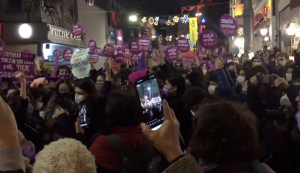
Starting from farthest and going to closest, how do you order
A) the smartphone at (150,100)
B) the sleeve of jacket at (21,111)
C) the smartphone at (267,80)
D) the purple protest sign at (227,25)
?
the purple protest sign at (227,25) → the smartphone at (267,80) → the sleeve of jacket at (21,111) → the smartphone at (150,100)

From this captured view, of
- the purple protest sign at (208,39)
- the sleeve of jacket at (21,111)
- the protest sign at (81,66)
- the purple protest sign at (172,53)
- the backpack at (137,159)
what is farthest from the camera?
the purple protest sign at (172,53)

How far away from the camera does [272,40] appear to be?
22.5 metres

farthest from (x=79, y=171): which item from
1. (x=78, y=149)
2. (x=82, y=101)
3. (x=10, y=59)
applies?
(x=10, y=59)

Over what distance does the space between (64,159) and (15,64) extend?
5970 millimetres

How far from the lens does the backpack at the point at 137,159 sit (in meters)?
3.17

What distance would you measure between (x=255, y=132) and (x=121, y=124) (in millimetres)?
1631

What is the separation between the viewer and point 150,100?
373cm

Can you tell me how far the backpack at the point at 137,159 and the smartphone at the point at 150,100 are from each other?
0.36 meters

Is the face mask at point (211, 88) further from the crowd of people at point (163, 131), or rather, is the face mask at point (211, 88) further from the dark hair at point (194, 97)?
the dark hair at point (194, 97)

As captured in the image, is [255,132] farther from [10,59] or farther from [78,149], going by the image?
[10,59]

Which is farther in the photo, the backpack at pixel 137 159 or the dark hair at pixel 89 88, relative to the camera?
the dark hair at pixel 89 88

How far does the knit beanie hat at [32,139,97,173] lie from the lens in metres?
2.07

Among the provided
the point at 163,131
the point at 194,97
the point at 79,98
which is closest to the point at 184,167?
the point at 163,131

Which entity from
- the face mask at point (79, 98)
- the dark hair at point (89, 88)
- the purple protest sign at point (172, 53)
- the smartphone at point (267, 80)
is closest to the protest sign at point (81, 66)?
the face mask at point (79, 98)
